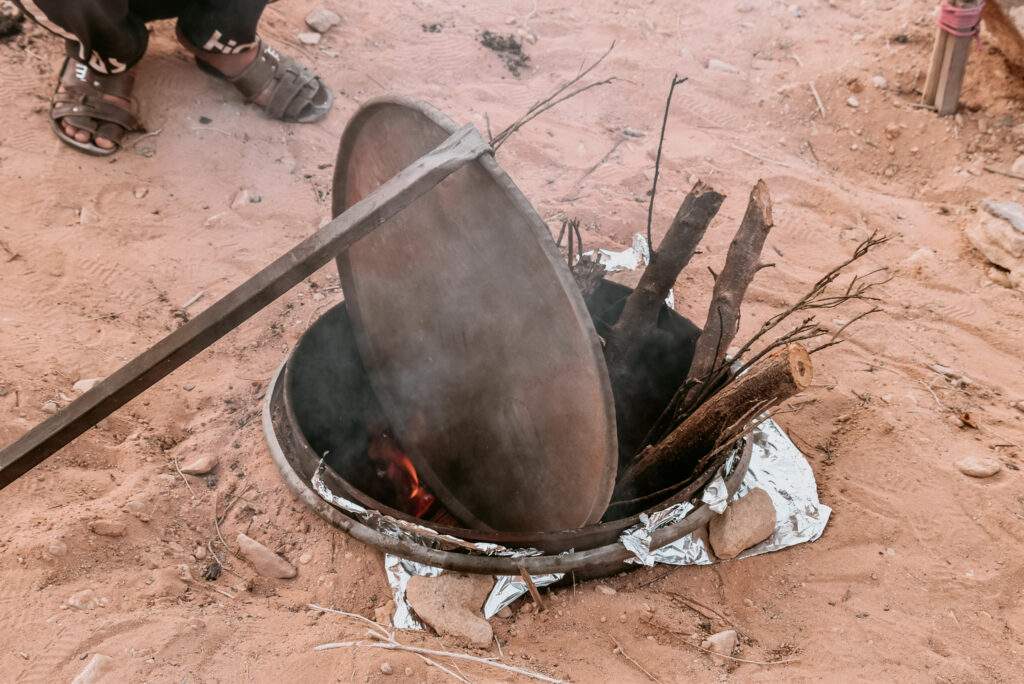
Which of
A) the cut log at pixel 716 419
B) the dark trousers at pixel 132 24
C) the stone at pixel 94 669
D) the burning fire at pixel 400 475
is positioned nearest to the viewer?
the stone at pixel 94 669

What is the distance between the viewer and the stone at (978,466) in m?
2.99

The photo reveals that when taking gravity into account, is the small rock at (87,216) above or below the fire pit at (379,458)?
above

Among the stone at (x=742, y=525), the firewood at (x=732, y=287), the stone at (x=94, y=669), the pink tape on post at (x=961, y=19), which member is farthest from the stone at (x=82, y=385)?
the pink tape on post at (x=961, y=19)

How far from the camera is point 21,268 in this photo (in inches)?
140

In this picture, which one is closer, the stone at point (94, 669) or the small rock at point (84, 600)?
the stone at point (94, 669)

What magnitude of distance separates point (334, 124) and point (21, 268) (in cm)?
196

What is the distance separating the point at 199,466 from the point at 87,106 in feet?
7.58

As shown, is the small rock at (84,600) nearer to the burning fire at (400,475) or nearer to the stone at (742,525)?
the burning fire at (400,475)

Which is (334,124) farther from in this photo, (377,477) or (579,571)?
(579,571)

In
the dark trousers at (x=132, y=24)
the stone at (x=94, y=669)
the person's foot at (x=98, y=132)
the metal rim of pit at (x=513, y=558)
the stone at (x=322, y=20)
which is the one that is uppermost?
the dark trousers at (x=132, y=24)

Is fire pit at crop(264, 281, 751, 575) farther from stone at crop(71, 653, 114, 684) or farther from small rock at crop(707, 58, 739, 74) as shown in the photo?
small rock at crop(707, 58, 739, 74)

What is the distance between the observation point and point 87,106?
4.09 metres

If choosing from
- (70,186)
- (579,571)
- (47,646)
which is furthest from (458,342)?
(70,186)

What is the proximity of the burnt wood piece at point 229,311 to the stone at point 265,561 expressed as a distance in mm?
841
